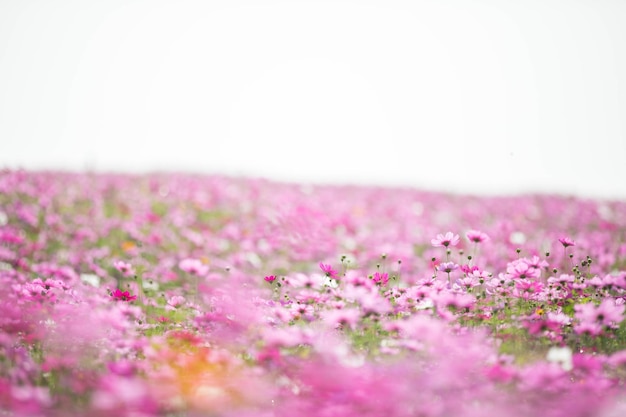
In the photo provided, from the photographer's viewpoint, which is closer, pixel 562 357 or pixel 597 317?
pixel 562 357

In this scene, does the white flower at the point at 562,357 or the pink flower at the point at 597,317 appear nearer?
the white flower at the point at 562,357

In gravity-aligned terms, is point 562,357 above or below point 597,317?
below

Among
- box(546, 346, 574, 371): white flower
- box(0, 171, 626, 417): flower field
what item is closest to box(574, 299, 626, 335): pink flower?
box(0, 171, 626, 417): flower field

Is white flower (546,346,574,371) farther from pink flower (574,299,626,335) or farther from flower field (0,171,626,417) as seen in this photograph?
pink flower (574,299,626,335)

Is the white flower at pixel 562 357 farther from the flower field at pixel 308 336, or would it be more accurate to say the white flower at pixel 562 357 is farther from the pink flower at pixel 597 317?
the pink flower at pixel 597 317

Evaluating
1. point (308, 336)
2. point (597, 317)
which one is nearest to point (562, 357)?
point (597, 317)

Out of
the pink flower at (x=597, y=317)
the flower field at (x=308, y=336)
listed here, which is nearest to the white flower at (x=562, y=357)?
the flower field at (x=308, y=336)

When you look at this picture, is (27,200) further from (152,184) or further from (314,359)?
(314,359)

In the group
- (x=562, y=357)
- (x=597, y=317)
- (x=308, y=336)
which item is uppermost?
(x=597, y=317)

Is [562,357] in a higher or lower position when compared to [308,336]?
higher

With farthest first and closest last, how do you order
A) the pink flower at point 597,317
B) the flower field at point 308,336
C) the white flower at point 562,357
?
the pink flower at point 597,317, the white flower at point 562,357, the flower field at point 308,336

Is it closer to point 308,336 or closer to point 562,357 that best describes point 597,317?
point 562,357
